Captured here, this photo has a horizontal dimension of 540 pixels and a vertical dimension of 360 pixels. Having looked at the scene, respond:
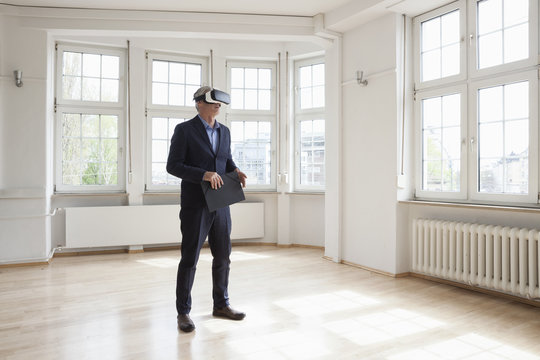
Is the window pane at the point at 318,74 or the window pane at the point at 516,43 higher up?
the window pane at the point at 318,74

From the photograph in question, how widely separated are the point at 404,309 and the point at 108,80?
4687 mm

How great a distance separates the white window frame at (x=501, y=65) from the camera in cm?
315

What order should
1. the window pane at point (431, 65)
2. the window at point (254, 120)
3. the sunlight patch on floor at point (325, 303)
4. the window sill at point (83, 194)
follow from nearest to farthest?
the sunlight patch on floor at point (325, 303) → the window pane at point (431, 65) → the window sill at point (83, 194) → the window at point (254, 120)

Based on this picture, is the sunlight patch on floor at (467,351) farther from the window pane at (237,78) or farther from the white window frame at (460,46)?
the window pane at (237,78)

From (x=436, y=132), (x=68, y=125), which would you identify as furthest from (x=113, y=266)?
(x=436, y=132)

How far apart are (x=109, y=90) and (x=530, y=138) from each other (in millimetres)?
4960

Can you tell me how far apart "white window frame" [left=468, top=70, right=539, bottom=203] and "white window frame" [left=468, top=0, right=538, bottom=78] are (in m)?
0.07

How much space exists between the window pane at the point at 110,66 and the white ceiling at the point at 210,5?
41.0 inches

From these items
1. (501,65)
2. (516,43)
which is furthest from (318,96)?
(516,43)

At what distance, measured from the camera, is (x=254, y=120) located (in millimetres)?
5918

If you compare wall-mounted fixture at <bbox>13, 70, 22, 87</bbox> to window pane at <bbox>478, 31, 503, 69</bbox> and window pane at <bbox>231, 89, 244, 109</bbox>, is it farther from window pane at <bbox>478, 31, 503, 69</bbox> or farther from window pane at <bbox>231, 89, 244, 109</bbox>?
window pane at <bbox>478, 31, 503, 69</bbox>

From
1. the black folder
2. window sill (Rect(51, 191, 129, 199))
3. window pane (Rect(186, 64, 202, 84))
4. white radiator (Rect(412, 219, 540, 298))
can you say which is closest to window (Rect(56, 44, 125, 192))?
window sill (Rect(51, 191, 129, 199))

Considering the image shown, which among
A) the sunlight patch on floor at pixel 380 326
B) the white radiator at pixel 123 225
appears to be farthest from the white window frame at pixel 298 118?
the sunlight patch on floor at pixel 380 326

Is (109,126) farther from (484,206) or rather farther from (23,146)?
(484,206)
